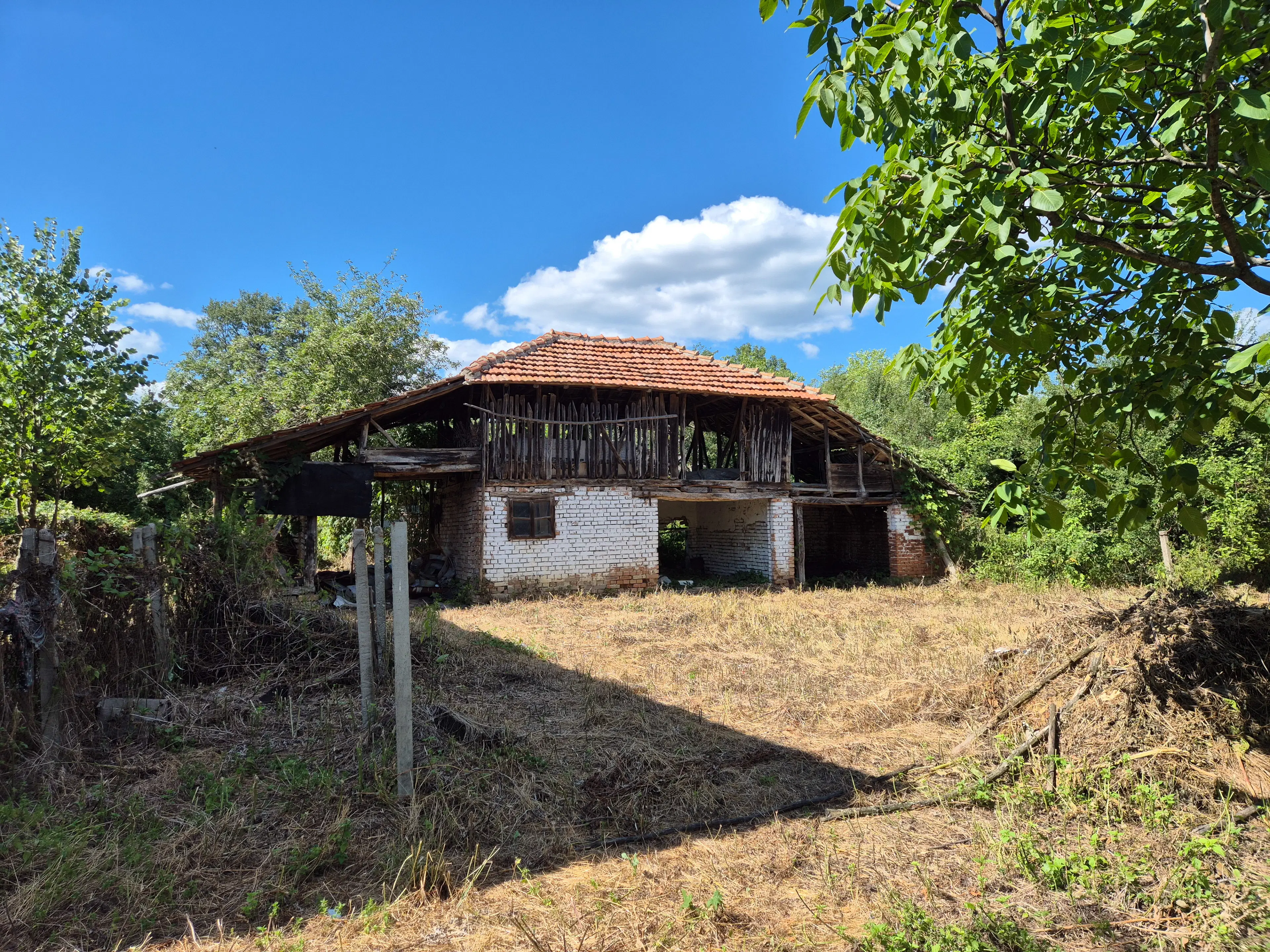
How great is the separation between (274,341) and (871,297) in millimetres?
35129

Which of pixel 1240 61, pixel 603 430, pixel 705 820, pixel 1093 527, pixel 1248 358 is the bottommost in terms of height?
pixel 705 820

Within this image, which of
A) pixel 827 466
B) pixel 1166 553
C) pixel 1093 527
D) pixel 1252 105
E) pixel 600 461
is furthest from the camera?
pixel 827 466

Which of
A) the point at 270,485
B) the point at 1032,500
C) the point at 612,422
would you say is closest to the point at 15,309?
the point at 270,485

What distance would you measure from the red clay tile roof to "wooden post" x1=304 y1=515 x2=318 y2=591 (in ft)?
13.0

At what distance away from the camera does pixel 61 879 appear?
3510 mm

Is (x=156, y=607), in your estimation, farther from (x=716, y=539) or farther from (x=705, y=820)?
(x=716, y=539)

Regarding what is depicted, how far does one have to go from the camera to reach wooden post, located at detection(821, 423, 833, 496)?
707 inches

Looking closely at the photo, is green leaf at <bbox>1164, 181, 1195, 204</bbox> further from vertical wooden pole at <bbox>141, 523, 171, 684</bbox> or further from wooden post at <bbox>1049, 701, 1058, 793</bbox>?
vertical wooden pole at <bbox>141, 523, 171, 684</bbox>

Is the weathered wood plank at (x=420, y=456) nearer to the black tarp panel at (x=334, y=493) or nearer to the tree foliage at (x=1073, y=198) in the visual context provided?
the black tarp panel at (x=334, y=493)

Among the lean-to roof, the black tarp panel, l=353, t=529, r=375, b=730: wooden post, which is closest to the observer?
l=353, t=529, r=375, b=730: wooden post

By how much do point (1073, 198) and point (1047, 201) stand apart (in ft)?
4.95

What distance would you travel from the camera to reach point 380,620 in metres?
6.09

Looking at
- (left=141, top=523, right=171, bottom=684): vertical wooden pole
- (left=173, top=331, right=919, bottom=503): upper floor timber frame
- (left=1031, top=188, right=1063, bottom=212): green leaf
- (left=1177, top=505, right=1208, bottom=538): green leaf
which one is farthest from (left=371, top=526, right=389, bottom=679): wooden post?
(left=173, top=331, right=919, bottom=503): upper floor timber frame

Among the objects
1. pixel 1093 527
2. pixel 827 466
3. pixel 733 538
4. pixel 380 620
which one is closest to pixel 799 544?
pixel 733 538
